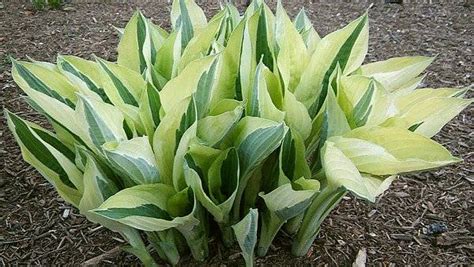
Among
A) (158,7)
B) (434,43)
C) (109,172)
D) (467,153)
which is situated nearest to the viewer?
(109,172)

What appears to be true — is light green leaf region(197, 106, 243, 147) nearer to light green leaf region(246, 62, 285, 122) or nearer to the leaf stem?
light green leaf region(246, 62, 285, 122)

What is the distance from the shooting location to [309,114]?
1232 mm

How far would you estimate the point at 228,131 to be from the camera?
3.50 feet

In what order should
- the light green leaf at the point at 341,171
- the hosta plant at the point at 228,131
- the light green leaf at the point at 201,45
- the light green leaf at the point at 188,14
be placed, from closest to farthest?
the light green leaf at the point at 341,171 < the hosta plant at the point at 228,131 < the light green leaf at the point at 201,45 < the light green leaf at the point at 188,14

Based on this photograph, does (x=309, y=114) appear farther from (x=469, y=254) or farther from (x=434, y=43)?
(x=434, y=43)

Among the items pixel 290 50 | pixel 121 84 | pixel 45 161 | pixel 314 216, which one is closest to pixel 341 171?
pixel 314 216

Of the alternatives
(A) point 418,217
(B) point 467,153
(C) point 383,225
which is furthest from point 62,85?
(B) point 467,153

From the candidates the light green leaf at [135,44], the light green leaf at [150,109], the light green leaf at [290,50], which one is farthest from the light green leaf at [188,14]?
the light green leaf at [150,109]

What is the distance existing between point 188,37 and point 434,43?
185 centimetres

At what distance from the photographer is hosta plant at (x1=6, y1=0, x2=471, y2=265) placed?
103cm

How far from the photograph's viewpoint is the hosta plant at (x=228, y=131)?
1.03 m

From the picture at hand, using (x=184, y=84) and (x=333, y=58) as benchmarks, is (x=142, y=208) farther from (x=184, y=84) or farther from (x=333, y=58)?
(x=333, y=58)

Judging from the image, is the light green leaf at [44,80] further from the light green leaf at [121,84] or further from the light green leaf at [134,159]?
the light green leaf at [134,159]

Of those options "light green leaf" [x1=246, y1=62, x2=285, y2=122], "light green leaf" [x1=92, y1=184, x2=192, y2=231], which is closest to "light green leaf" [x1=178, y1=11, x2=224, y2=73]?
"light green leaf" [x1=246, y1=62, x2=285, y2=122]
